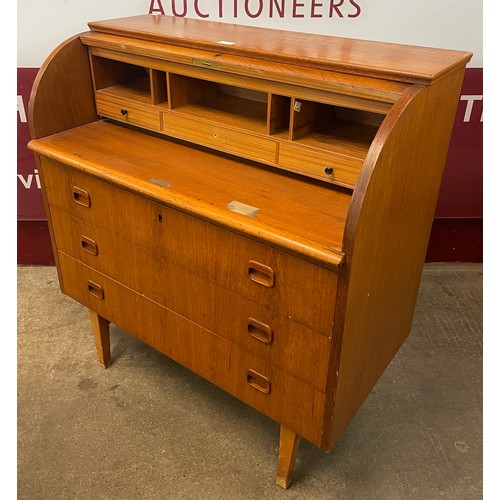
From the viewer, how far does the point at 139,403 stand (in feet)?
6.88

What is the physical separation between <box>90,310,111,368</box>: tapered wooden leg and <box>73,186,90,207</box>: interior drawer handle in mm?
517

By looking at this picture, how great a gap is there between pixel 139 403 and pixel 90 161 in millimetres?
998

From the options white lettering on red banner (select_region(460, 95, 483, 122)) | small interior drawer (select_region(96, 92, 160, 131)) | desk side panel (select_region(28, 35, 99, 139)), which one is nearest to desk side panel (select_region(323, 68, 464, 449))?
small interior drawer (select_region(96, 92, 160, 131))

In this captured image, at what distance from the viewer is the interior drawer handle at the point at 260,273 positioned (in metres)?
1.38

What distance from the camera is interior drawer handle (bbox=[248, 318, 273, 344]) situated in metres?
1.47

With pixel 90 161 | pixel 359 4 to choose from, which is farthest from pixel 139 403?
pixel 359 4

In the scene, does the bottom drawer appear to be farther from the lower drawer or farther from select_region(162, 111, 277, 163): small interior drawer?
select_region(162, 111, 277, 163): small interior drawer

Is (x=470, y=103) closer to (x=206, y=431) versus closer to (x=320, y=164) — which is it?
(x=320, y=164)

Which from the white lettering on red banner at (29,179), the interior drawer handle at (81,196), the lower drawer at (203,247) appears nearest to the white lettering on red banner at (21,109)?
the white lettering on red banner at (29,179)

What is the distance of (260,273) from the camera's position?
142 cm

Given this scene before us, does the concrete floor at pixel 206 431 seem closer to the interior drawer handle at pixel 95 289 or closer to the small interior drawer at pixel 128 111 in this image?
the interior drawer handle at pixel 95 289

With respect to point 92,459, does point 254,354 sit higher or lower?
higher

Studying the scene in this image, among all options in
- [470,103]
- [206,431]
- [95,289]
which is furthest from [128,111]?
[470,103]

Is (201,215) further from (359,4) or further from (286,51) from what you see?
(359,4)
